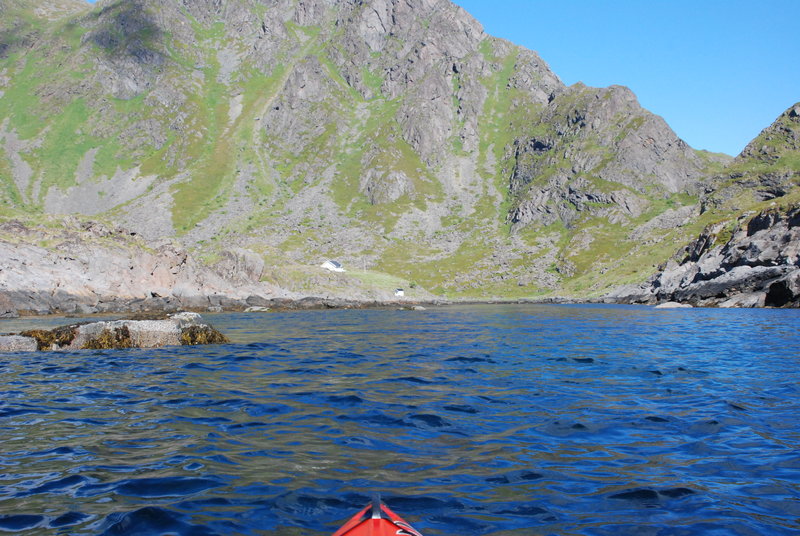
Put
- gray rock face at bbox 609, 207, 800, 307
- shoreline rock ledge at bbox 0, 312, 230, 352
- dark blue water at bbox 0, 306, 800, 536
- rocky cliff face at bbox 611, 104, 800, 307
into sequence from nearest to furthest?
1. dark blue water at bbox 0, 306, 800, 536
2. shoreline rock ledge at bbox 0, 312, 230, 352
3. gray rock face at bbox 609, 207, 800, 307
4. rocky cliff face at bbox 611, 104, 800, 307

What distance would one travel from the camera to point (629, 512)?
6727 mm

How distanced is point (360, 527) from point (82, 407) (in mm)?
11341

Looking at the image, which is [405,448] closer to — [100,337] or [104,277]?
[100,337]

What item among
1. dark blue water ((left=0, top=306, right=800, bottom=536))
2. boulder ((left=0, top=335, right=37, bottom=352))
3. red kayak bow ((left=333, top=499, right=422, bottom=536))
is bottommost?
boulder ((left=0, top=335, right=37, bottom=352))

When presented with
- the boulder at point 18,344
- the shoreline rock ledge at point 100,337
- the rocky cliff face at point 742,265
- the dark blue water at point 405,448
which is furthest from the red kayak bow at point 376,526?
the rocky cliff face at point 742,265

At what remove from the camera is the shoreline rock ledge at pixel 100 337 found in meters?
24.5

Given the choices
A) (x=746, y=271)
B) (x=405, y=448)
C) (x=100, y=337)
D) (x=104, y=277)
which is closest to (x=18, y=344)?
(x=100, y=337)

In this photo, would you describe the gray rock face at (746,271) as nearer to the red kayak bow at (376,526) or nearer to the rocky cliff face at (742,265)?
the rocky cliff face at (742,265)

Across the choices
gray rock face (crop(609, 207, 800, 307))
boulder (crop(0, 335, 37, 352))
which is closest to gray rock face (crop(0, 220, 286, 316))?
boulder (crop(0, 335, 37, 352))

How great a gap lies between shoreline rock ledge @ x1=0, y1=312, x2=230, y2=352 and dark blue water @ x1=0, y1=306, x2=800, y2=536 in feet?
18.4

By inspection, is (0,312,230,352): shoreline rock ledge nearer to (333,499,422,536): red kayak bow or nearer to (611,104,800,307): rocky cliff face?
(333,499,422,536): red kayak bow

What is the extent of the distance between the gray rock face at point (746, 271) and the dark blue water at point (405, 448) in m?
60.3

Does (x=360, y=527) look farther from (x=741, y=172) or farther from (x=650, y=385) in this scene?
(x=741, y=172)

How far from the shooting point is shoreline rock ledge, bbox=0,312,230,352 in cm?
2452
